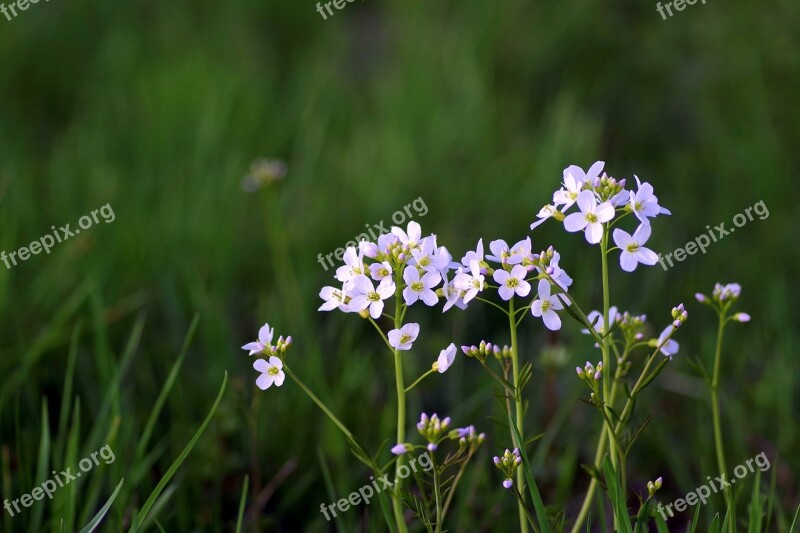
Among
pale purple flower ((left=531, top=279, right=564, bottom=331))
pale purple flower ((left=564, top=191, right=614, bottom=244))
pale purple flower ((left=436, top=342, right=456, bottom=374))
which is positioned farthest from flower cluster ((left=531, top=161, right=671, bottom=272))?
pale purple flower ((left=436, top=342, right=456, bottom=374))

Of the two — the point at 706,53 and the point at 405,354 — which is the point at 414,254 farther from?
the point at 706,53

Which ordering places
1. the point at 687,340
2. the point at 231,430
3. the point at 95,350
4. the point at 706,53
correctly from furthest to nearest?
the point at 706,53, the point at 687,340, the point at 95,350, the point at 231,430

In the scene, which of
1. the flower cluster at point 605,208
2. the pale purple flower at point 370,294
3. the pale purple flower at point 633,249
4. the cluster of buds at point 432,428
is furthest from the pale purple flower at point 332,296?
the pale purple flower at point 633,249

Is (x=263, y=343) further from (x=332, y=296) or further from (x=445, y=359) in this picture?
(x=445, y=359)

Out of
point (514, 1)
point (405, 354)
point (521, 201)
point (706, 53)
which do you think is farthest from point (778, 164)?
point (405, 354)

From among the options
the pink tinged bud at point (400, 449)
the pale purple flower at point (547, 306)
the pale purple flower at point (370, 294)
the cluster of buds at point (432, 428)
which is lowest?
the cluster of buds at point (432, 428)

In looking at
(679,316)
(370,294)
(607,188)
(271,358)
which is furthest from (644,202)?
(271,358)

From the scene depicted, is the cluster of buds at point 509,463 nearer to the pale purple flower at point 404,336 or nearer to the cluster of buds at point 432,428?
the cluster of buds at point 432,428
